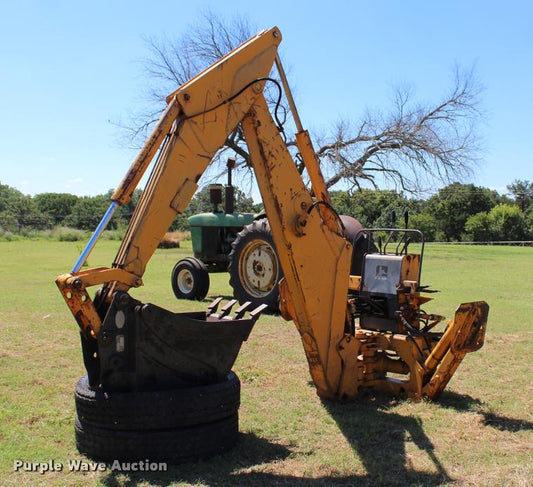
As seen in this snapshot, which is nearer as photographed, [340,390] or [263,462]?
[263,462]

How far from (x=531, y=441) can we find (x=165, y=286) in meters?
11.3

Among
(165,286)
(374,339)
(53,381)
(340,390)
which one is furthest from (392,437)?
(165,286)

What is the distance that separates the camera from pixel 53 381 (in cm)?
641

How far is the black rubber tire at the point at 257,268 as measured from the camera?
10.5 m

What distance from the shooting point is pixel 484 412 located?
5551 mm

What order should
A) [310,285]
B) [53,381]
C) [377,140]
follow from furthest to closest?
[377,140]
[53,381]
[310,285]

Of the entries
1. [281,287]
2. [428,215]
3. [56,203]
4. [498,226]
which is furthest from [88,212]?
[281,287]


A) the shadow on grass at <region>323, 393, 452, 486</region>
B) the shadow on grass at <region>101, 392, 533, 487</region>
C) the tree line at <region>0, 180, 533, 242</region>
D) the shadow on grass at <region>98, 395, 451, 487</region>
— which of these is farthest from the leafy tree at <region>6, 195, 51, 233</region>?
the shadow on grass at <region>98, 395, 451, 487</region>

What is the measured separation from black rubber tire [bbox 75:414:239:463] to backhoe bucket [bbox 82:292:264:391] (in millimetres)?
300

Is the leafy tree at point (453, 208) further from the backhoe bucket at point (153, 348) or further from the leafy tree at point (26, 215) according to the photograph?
the backhoe bucket at point (153, 348)

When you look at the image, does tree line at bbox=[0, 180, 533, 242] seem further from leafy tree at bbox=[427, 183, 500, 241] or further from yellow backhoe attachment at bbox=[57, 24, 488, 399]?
yellow backhoe attachment at bbox=[57, 24, 488, 399]

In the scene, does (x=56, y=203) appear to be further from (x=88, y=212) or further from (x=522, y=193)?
(x=522, y=193)

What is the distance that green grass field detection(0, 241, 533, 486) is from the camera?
13.2ft

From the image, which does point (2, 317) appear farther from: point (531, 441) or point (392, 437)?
point (531, 441)
